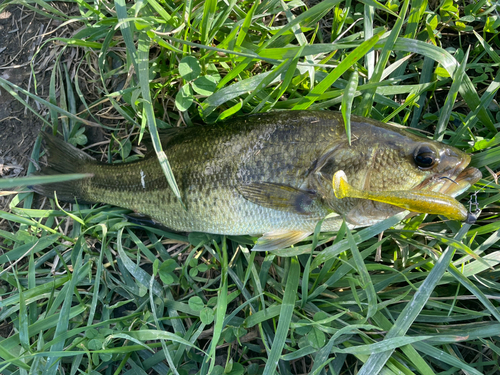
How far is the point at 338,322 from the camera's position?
2480mm

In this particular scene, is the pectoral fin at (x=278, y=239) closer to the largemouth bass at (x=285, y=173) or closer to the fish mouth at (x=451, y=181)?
the largemouth bass at (x=285, y=173)

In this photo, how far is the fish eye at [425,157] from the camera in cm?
218

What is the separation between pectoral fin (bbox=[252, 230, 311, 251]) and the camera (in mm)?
2454

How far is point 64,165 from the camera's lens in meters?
2.95

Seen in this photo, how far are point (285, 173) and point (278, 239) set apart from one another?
51 cm

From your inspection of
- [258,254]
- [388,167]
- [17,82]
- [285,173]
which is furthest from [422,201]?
[17,82]

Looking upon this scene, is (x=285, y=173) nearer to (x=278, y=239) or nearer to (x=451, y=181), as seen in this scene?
(x=278, y=239)

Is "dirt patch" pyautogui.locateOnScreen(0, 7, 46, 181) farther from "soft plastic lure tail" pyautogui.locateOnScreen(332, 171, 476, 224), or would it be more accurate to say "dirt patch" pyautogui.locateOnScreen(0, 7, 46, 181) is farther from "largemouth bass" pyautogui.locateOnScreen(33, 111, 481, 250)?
"soft plastic lure tail" pyautogui.locateOnScreen(332, 171, 476, 224)

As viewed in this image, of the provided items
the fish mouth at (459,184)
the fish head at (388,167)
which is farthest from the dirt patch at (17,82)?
the fish mouth at (459,184)

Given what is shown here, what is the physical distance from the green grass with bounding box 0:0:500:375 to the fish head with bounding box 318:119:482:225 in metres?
0.23

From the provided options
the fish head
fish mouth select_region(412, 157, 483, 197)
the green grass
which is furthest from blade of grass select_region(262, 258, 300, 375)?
fish mouth select_region(412, 157, 483, 197)

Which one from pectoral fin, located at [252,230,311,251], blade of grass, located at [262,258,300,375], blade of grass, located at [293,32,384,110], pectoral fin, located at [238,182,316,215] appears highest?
blade of grass, located at [293,32,384,110]

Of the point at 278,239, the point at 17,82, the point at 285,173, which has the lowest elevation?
the point at 278,239

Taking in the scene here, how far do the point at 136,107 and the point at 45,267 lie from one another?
1.68m
